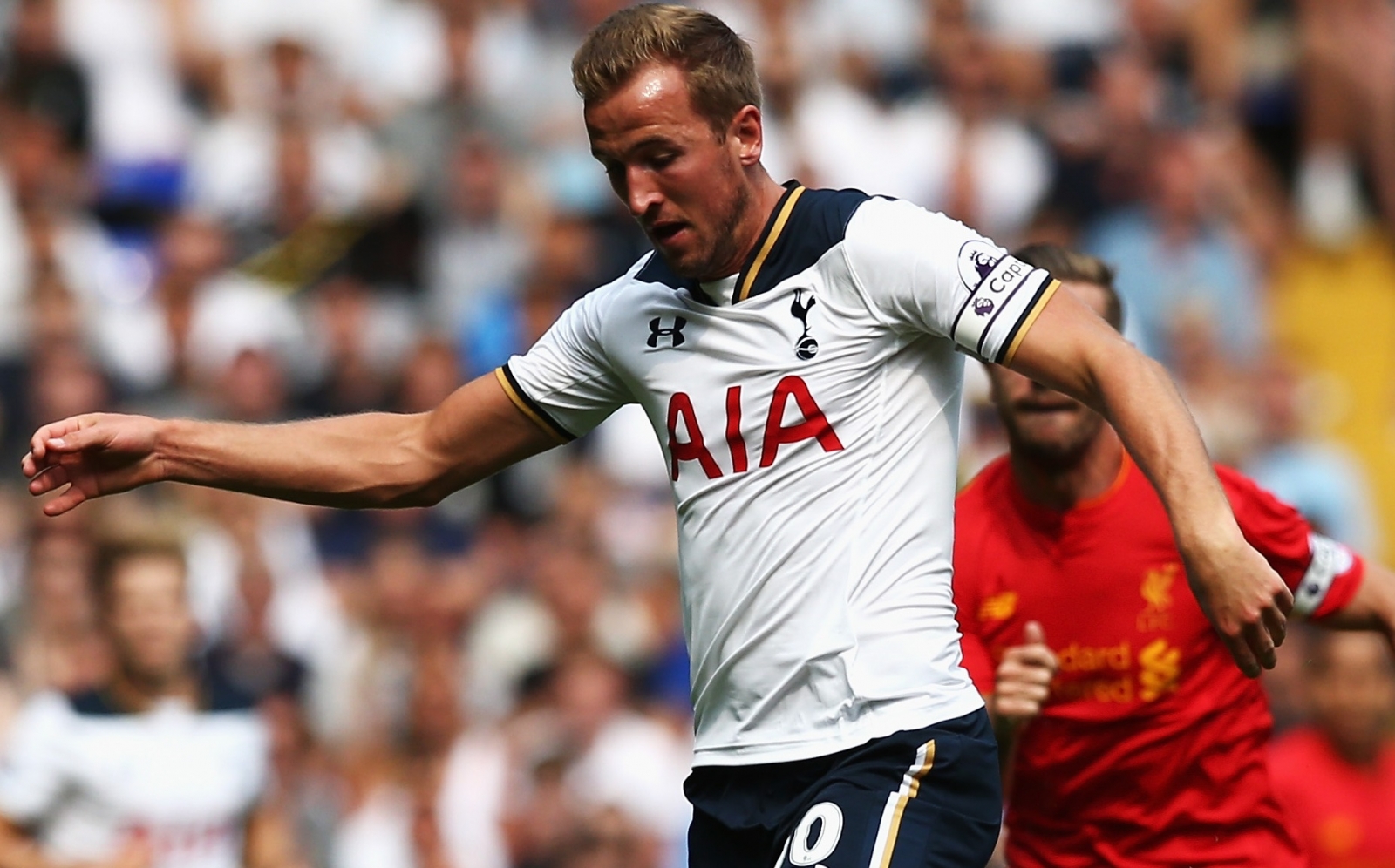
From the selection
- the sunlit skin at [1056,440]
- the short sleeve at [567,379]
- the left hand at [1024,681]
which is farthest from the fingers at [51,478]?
the sunlit skin at [1056,440]

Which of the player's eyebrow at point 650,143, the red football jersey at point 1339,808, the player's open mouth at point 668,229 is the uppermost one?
the player's eyebrow at point 650,143

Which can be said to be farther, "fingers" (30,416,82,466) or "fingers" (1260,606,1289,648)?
"fingers" (30,416,82,466)

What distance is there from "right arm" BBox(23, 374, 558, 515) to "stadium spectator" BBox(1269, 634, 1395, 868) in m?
4.27

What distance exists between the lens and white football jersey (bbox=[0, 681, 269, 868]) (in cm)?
729

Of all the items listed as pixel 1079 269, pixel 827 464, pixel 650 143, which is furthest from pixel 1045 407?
pixel 650 143

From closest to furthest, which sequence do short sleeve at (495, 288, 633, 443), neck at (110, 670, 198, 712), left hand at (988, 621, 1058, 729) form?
1. short sleeve at (495, 288, 633, 443)
2. left hand at (988, 621, 1058, 729)
3. neck at (110, 670, 198, 712)

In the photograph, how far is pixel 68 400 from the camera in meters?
10.5

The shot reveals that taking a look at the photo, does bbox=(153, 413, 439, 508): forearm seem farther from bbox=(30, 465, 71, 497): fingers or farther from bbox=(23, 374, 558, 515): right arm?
bbox=(30, 465, 71, 497): fingers

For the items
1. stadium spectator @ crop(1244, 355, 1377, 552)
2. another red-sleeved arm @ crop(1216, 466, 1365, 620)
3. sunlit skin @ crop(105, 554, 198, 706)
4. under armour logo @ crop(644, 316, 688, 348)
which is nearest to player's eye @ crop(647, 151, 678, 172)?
under armour logo @ crop(644, 316, 688, 348)

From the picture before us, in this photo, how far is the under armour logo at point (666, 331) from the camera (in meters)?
4.50

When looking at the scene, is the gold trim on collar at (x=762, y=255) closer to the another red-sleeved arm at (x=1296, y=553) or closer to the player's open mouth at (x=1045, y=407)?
the player's open mouth at (x=1045, y=407)

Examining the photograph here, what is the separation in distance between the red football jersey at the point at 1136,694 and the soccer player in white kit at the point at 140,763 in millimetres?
3244

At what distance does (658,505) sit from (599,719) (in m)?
1.62

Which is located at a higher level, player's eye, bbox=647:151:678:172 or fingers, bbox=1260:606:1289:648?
player's eye, bbox=647:151:678:172
